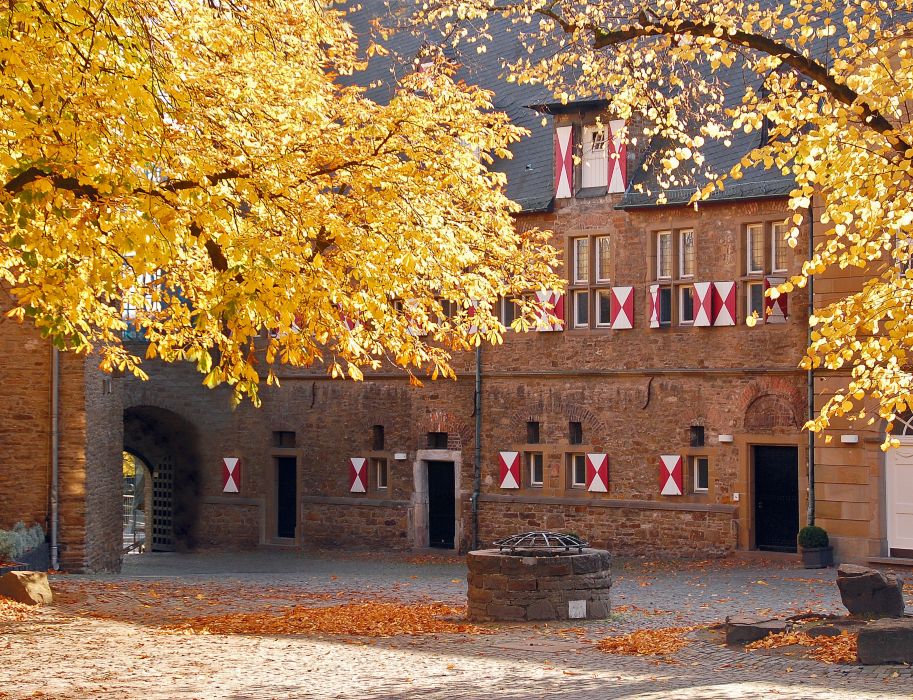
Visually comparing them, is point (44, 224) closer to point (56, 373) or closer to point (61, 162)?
point (61, 162)

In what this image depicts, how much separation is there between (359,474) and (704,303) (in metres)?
8.02

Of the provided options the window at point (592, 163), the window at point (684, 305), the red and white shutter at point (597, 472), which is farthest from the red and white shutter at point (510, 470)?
the window at point (592, 163)

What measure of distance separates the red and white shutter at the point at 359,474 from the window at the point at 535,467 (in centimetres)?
367

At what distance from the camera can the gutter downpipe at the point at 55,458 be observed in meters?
20.1

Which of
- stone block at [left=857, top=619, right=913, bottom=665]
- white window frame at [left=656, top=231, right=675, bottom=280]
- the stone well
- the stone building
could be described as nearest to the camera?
stone block at [left=857, top=619, right=913, bottom=665]

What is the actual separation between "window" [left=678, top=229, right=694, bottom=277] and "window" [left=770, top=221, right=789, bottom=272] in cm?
141

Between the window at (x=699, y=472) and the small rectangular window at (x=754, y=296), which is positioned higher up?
the small rectangular window at (x=754, y=296)

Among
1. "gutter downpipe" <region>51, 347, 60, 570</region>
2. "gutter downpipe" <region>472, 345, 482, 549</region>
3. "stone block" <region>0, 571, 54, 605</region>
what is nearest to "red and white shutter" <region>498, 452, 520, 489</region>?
"gutter downpipe" <region>472, 345, 482, 549</region>

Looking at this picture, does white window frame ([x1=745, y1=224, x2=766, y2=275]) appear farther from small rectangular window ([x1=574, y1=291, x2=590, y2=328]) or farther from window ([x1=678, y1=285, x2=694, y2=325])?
small rectangular window ([x1=574, y1=291, x2=590, y2=328])

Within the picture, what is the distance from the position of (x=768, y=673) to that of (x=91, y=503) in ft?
42.2

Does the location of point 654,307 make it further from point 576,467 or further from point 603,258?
point 576,467

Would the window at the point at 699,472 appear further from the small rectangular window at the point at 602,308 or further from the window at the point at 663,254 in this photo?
the window at the point at 663,254

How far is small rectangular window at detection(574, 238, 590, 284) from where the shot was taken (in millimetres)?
23766

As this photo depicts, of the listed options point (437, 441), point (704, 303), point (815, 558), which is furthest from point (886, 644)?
point (437, 441)
